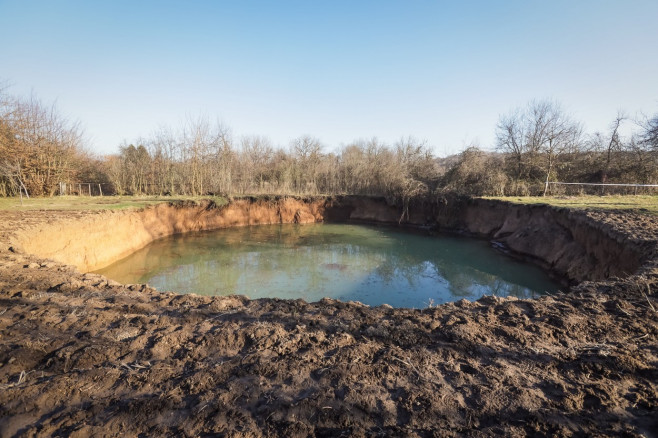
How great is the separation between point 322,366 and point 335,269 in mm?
7221

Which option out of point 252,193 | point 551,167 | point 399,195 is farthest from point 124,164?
point 551,167

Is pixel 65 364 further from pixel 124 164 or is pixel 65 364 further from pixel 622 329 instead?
pixel 124 164

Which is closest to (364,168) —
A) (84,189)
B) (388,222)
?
(388,222)

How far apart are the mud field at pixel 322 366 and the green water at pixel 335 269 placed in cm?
339

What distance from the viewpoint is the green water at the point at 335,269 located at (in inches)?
316

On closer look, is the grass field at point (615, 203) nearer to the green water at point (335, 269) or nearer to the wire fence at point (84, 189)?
the green water at point (335, 269)

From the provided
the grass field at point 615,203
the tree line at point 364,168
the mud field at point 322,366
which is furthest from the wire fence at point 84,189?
the grass field at point 615,203

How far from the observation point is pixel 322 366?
2.81 m

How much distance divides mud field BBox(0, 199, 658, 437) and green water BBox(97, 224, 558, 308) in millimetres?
3390

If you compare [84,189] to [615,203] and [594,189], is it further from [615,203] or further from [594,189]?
[594,189]

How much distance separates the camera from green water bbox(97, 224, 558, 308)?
8016 mm

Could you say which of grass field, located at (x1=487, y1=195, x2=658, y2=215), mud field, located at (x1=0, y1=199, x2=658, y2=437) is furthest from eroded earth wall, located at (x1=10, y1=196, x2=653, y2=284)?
mud field, located at (x1=0, y1=199, x2=658, y2=437)

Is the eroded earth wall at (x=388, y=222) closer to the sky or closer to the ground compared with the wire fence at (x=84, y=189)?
closer to the ground

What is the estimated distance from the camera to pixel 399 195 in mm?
20672
